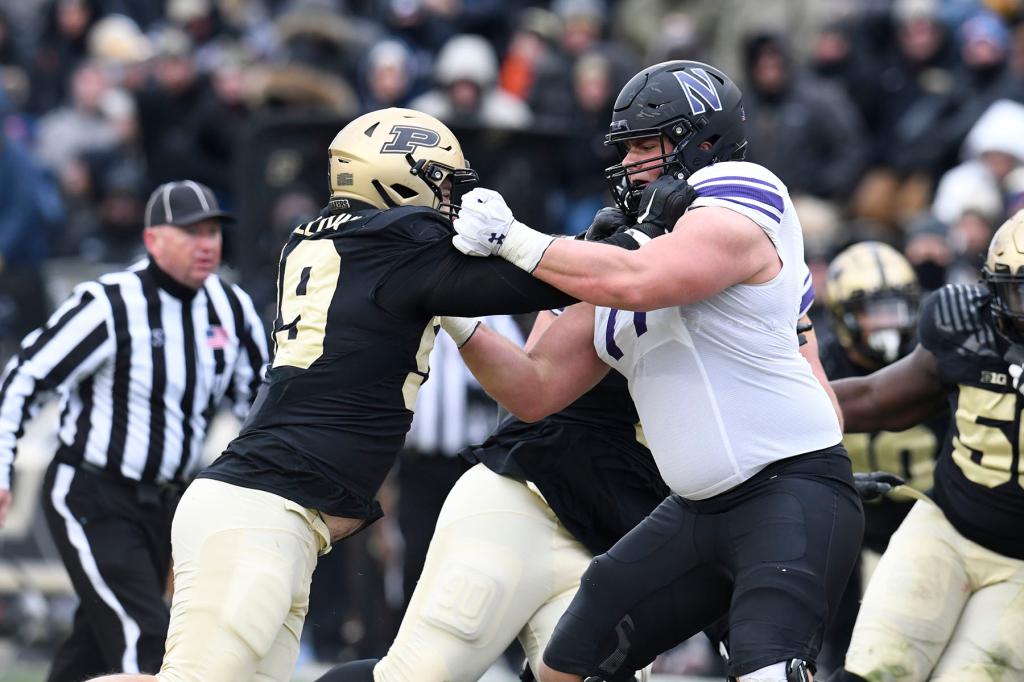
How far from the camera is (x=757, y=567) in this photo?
156 inches

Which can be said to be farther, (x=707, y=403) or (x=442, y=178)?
(x=442, y=178)

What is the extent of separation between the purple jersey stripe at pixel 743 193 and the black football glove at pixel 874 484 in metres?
1.15

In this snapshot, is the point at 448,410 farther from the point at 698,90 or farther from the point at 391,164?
the point at 698,90

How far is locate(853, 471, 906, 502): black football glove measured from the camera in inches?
194

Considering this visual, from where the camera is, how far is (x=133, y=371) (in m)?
5.94

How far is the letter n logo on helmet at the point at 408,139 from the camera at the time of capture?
4.34 meters

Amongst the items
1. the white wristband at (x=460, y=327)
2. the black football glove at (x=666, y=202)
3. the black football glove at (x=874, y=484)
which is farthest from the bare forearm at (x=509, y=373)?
the black football glove at (x=874, y=484)

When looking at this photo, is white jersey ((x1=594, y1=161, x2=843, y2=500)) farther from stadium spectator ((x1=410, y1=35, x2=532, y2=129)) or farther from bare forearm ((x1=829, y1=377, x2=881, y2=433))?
stadium spectator ((x1=410, y1=35, x2=532, y2=129))

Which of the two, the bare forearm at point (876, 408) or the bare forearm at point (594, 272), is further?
the bare forearm at point (876, 408)

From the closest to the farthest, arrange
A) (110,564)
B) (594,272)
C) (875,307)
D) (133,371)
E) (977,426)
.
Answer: (594,272) → (977,426) → (110,564) → (133,371) → (875,307)

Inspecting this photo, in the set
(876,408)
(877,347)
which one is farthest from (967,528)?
(877,347)

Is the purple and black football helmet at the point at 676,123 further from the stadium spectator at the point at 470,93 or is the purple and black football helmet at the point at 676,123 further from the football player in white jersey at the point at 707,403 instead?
the stadium spectator at the point at 470,93

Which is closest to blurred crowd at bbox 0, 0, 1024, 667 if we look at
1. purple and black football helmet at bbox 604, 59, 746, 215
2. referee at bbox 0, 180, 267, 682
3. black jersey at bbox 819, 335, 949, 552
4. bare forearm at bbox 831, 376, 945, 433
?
black jersey at bbox 819, 335, 949, 552

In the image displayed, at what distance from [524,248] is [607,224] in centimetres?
31
